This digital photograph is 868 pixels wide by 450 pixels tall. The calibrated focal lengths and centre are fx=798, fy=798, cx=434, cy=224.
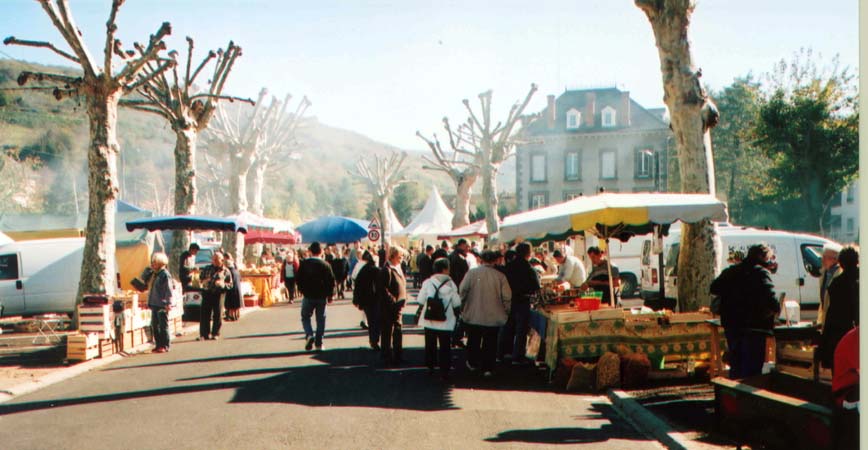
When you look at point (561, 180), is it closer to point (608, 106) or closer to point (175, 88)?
point (608, 106)

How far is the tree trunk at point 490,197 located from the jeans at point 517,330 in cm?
2275

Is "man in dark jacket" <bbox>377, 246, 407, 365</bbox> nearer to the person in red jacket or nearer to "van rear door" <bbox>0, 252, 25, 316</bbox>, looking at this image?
the person in red jacket

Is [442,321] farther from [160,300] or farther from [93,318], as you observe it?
[93,318]

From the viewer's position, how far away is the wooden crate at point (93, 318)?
12.5 m

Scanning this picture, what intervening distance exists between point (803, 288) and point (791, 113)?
2217 cm

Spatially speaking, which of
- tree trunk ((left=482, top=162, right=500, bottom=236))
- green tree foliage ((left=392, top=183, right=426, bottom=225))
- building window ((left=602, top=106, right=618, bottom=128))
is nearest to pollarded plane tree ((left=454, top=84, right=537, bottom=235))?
tree trunk ((left=482, top=162, right=500, bottom=236))

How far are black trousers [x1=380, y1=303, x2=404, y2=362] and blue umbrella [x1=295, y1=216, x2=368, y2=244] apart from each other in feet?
36.5

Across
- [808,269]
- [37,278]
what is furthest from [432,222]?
[808,269]

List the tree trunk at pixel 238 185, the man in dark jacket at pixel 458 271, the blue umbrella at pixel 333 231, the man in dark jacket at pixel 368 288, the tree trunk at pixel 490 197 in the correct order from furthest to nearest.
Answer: the tree trunk at pixel 490 197
the tree trunk at pixel 238 185
the blue umbrella at pixel 333 231
the man in dark jacket at pixel 458 271
the man in dark jacket at pixel 368 288

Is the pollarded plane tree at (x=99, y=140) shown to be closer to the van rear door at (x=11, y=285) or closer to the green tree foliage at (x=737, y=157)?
the van rear door at (x=11, y=285)

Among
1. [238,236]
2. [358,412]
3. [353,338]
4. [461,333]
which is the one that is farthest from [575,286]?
[238,236]

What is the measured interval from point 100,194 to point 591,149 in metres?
49.4

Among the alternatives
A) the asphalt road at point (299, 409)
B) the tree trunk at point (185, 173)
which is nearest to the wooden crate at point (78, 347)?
the asphalt road at point (299, 409)

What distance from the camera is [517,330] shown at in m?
12.2
